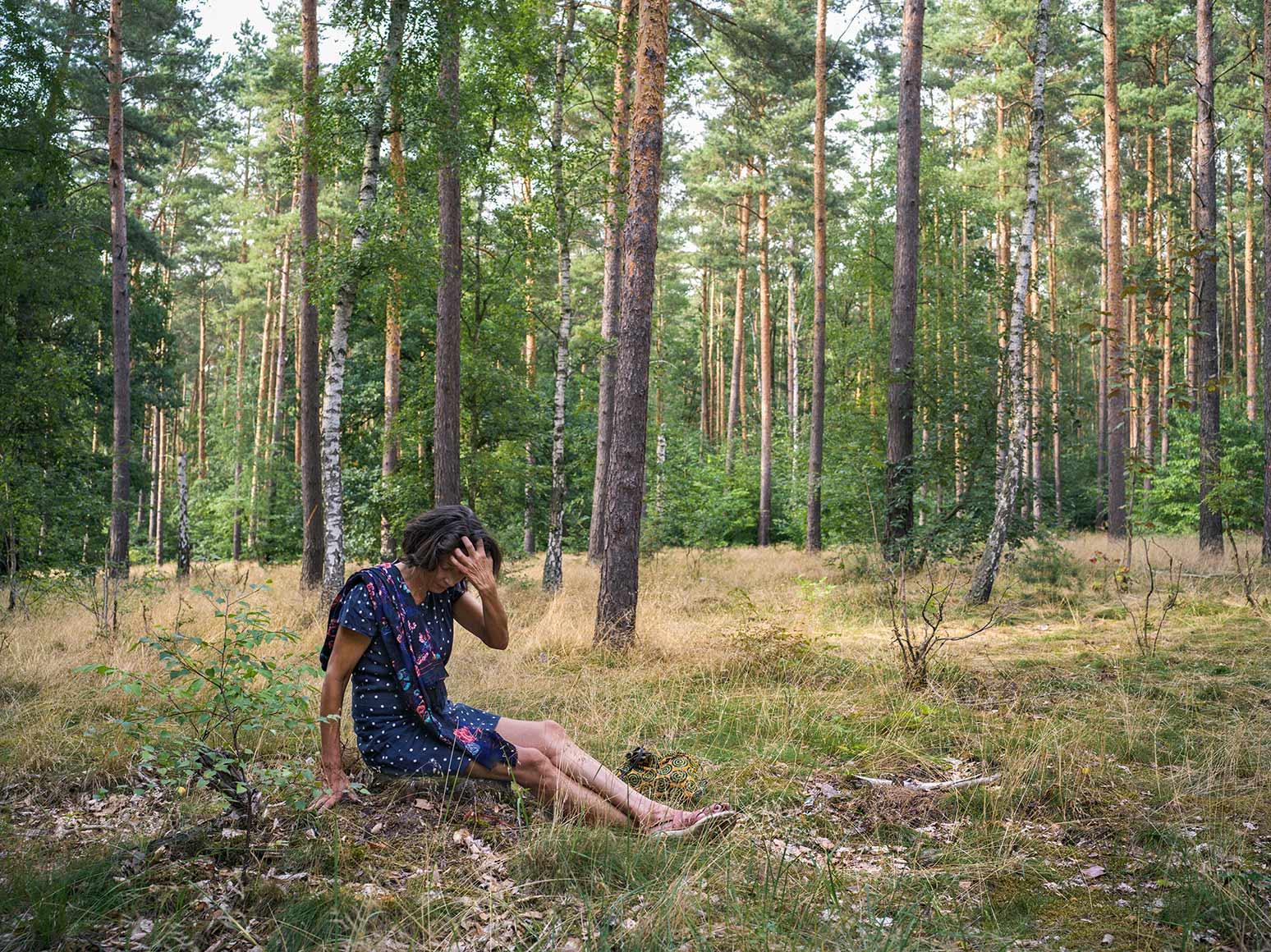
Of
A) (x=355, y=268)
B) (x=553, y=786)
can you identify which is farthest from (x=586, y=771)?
(x=355, y=268)

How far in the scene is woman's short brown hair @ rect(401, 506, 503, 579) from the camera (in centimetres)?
372

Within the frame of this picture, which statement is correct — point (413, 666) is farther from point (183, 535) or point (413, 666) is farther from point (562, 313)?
point (183, 535)

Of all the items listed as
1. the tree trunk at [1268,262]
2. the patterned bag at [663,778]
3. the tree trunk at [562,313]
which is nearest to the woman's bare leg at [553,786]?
the patterned bag at [663,778]

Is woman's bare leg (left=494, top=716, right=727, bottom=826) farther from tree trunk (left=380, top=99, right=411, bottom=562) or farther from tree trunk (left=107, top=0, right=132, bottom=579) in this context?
tree trunk (left=107, top=0, right=132, bottom=579)

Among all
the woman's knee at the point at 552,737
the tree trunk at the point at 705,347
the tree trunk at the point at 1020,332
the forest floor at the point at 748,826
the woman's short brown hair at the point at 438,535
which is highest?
the tree trunk at the point at 705,347

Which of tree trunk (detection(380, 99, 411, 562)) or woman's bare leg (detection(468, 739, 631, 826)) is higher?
tree trunk (detection(380, 99, 411, 562))

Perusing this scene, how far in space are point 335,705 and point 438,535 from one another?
0.82 m

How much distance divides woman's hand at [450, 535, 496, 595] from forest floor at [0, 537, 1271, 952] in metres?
0.95

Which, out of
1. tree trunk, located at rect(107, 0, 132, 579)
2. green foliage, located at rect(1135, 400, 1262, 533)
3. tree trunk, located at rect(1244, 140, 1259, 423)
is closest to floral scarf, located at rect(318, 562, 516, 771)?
tree trunk, located at rect(107, 0, 132, 579)

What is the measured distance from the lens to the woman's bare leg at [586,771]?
3.62m

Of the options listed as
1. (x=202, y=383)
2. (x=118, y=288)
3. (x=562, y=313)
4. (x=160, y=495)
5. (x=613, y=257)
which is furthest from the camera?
(x=202, y=383)

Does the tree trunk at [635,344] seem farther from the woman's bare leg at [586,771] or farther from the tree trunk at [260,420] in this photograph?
the tree trunk at [260,420]

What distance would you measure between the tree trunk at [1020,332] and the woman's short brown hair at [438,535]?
766cm

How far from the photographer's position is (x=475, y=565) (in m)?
3.74
